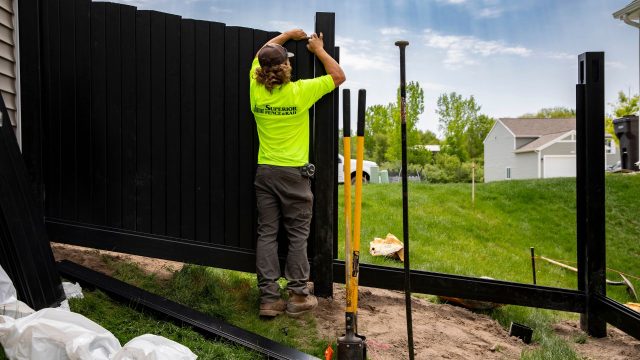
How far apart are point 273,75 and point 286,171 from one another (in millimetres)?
665

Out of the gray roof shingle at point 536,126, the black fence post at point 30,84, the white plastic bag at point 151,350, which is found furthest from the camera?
the gray roof shingle at point 536,126

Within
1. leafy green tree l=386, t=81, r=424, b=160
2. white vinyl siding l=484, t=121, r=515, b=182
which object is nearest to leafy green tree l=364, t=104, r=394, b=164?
leafy green tree l=386, t=81, r=424, b=160

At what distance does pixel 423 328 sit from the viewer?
3.84m

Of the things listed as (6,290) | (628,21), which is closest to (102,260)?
(6,290)

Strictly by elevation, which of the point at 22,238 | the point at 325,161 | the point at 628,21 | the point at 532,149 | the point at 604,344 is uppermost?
the point at 628,21

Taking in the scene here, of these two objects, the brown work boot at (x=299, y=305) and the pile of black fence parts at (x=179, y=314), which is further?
the brown work boot at (x=299, y=305)

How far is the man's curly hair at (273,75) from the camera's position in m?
3.59

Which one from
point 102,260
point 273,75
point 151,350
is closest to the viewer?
point 151,350

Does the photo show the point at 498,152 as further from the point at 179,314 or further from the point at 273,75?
the point at 179,314

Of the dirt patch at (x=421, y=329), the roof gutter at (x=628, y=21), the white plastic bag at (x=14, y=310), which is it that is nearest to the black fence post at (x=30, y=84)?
the white plastic bag at (x=14, y=310)

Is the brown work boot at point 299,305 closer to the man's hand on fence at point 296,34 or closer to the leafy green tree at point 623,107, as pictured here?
the man's hand on fence at point 296,34

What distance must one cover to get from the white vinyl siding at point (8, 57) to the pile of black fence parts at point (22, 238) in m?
0.92

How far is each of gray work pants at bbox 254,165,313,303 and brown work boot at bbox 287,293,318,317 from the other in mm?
37

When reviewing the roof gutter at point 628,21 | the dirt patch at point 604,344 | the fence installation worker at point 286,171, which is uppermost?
the roof gutter at point 628,21
